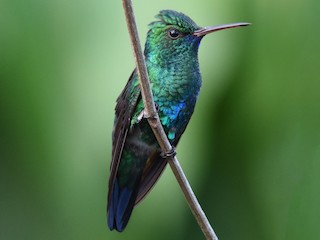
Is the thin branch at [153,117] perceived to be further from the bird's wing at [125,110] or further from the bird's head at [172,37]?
the bird's wing at [125,110]

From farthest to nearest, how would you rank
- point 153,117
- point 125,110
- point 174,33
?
point 125,110
point 174,33
point 153,117

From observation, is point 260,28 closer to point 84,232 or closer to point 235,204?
point 235,204

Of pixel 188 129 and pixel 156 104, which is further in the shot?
pixel 188 129

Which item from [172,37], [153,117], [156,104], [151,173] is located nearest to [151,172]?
[151,173]

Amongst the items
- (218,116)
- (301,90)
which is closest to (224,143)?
(218,116)

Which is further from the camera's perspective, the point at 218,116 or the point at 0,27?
the point at 218,116

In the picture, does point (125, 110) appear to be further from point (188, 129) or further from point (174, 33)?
point (188, 129)

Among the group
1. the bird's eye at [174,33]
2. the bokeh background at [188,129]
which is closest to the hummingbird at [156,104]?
the bird's eye at [174,33]
